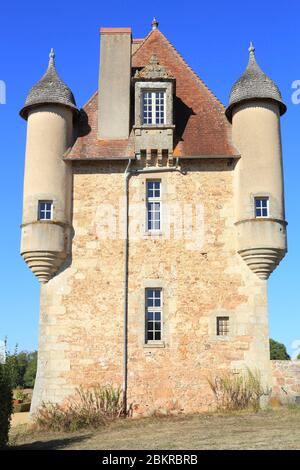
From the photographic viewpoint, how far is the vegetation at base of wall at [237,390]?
54.2 feet

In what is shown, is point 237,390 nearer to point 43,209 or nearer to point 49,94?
point 43,209

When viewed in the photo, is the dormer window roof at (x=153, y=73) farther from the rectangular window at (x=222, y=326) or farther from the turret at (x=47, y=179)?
the rectangular window at (x=222, y=326)

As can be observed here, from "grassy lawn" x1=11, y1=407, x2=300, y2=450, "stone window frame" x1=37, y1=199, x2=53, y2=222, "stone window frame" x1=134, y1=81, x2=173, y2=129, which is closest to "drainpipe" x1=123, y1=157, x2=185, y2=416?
"grassy lawn" x1=11, y1=407, x2=300, y2=450

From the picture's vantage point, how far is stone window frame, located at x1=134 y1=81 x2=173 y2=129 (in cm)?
1841

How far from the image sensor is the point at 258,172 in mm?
17688

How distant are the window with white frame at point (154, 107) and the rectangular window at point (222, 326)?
6.46 metres

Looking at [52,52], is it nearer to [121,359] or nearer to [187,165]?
[187,165]

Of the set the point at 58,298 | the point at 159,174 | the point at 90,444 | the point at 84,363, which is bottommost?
the point at 90,444

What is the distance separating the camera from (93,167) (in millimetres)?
18469

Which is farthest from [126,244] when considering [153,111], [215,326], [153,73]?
[153,73]

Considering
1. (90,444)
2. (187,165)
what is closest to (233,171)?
(187,165)

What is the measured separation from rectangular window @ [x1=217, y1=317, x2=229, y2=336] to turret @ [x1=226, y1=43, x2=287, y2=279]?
169 centimetres
